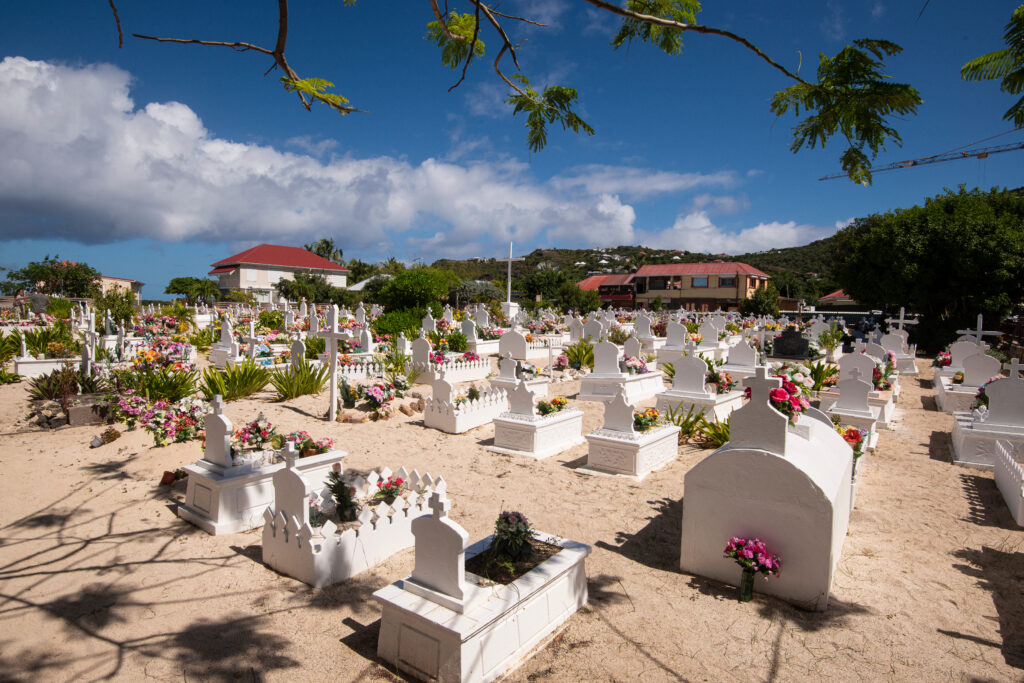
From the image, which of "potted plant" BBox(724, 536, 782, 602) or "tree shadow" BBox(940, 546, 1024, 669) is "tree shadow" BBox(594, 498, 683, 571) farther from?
"tree shadow" BBox(940, 546, 1024, 669)

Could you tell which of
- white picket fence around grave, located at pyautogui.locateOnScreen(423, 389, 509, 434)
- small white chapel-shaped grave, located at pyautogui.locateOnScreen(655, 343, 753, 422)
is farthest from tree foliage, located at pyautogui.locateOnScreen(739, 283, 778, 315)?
white picket fence around grave, located at pyautogui.locateOnScreen(423, 389, 509, 434)

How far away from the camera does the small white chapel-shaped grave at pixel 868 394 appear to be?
10.4 m

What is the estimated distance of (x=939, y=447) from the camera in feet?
29.3

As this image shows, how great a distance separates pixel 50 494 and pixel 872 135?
835 cm

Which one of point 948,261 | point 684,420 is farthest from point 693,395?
point 948,261

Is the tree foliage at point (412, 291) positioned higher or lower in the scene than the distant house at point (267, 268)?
lower

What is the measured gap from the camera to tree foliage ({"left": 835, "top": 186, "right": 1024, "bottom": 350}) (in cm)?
2223

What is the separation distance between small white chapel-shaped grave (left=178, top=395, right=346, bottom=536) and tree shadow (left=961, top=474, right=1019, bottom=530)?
712 cm

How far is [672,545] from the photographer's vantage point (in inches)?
208

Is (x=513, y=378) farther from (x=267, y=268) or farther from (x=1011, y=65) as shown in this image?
(x=267, y=268)

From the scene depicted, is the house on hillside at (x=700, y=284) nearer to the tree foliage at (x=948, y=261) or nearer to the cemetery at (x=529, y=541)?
the tree foliage at (x=948, y=261)

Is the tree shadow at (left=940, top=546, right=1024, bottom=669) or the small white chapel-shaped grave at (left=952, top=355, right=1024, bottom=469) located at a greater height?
the small white chapel-shaped grave at (left=952, top=355, right=1024, bottom=469)

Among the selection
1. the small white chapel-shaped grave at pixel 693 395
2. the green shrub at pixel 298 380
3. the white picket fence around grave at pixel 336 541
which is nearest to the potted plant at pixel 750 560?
the white picket fence around grave at pixel 336 541

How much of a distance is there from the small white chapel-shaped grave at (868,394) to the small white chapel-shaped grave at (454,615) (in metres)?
8.81
